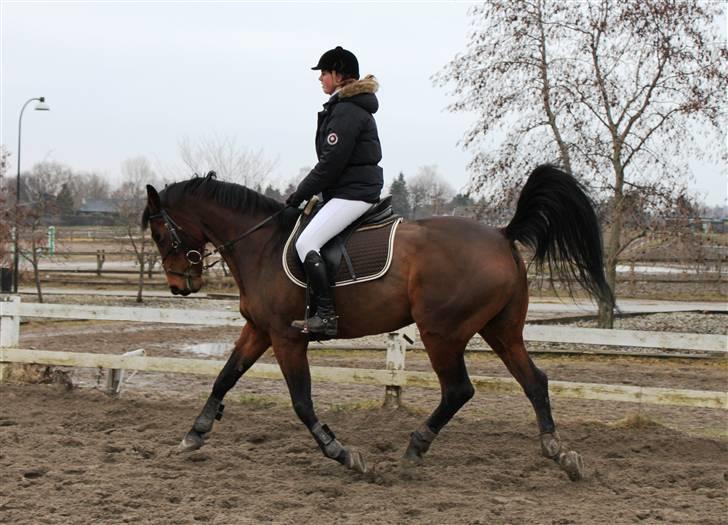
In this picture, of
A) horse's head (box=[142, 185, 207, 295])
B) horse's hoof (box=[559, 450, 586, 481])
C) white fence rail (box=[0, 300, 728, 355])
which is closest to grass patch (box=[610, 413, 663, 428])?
white fence rail (box=[0, 300, 728, 355])

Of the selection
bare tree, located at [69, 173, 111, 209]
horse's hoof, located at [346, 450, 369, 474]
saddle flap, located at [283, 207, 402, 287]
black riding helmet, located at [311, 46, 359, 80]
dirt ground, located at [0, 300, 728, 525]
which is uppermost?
bare tree, located at [69, 173, 111, 209]

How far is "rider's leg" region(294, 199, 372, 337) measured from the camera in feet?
17.3

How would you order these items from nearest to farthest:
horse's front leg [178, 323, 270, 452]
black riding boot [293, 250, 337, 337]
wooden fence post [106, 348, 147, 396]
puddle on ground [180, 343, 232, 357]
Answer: black riding boot [293, 250, 337, 337], horse's front leg [178, 323, 270, 452], wooden fence post [106, 348, 147, 396], puddle on ground [180, 343, 232, 357]

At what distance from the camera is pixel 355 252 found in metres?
5.42

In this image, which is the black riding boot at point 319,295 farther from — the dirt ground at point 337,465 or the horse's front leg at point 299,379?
the dirt ground at point 337,465

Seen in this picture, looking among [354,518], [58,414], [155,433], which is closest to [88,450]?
[155,433]

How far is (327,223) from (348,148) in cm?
55

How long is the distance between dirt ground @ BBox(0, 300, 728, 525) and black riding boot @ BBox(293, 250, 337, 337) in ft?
3.37

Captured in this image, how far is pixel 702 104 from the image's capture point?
45.0ft

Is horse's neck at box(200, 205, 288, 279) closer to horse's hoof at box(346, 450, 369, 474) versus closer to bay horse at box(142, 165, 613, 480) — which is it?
bay horse at box(142, 165, 613, 480)

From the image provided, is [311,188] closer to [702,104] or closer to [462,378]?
[462,378]

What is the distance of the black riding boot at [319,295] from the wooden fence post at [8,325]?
4576 millimetres

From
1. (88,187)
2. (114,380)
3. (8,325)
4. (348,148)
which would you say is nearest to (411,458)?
(348,148)

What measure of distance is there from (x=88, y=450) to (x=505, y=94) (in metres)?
11.2
